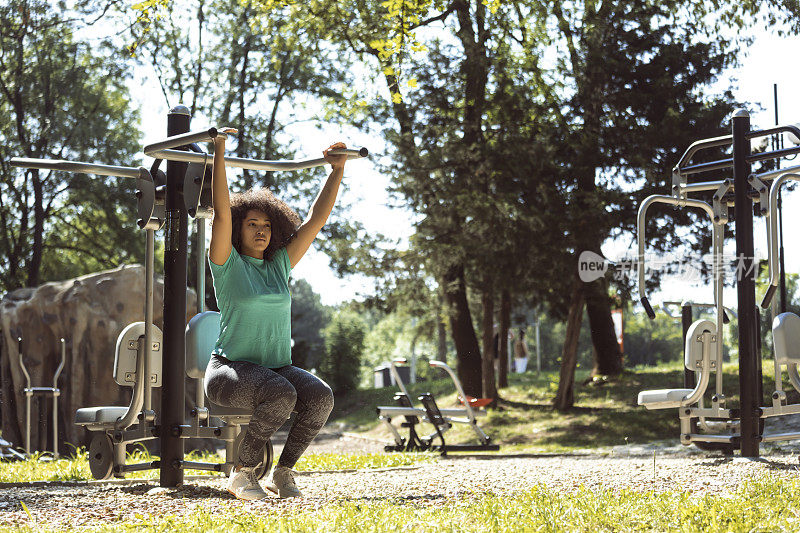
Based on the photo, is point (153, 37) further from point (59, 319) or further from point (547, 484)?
point (547, 484)

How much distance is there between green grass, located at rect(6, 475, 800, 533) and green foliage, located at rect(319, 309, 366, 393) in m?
19.1

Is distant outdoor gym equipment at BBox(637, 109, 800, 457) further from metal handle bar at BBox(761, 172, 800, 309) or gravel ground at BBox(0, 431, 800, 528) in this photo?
gravel ground at BBox(0, 431, 800, 528)

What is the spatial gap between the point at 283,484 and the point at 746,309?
12.5ft

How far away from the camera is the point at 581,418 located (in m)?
14.0

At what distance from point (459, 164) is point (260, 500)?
10.9 m

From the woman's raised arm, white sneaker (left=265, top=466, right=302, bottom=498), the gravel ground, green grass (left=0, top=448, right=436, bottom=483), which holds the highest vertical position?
the woman's raised arm

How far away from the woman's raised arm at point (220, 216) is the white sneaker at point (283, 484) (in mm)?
1010

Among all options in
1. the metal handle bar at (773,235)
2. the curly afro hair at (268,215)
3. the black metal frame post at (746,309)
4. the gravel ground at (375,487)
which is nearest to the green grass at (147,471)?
the gravel ground at (375,487)

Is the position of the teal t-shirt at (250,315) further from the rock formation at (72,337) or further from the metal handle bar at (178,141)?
the rock formation at (72,337)

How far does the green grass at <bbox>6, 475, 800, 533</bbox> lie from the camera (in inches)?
120

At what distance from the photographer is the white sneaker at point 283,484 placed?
4090 millimetres

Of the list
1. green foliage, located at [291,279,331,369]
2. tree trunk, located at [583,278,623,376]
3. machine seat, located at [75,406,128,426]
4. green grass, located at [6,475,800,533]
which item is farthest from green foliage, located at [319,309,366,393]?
green grass, located at [6,475,800,533]

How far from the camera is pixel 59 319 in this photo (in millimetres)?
11828

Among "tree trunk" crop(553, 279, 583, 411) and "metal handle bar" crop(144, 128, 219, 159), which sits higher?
"metal handle bar" crop(144, 128, 219, 159)
